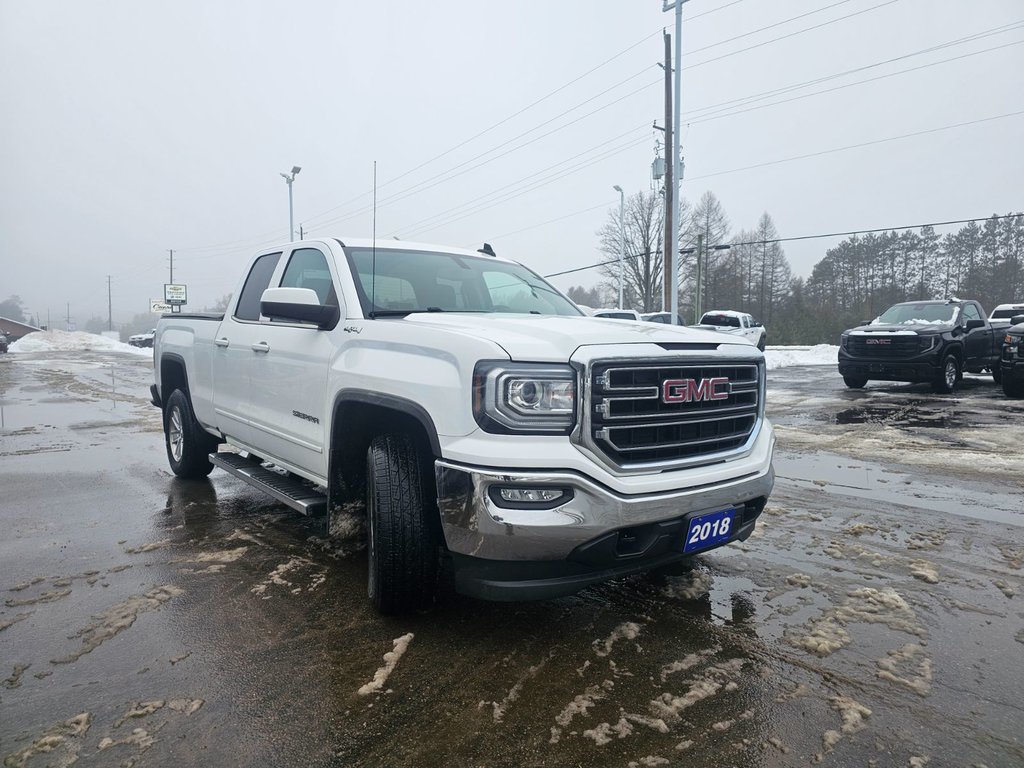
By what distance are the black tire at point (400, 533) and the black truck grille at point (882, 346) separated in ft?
39.6

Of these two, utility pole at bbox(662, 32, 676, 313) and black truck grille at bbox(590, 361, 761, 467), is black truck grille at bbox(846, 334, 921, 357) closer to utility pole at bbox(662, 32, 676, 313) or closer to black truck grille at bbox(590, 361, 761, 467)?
utility pole at bbox(662, 32, 676, 313)

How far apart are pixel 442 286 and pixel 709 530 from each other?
2.18 meters

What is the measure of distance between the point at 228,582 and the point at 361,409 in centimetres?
128

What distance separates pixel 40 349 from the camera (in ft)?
131

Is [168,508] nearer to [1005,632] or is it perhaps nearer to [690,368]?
[690,368]

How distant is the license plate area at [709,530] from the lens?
2852mm

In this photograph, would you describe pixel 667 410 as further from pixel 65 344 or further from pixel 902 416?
pixel 65 344

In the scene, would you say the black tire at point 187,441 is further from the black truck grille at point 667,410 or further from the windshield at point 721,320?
the windshield at point 721,320

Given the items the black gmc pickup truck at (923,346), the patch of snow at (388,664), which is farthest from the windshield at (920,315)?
the patch of snow at (388,664)

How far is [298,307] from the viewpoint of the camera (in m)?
3.57

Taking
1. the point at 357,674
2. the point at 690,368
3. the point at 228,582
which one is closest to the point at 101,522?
the point at 228,582

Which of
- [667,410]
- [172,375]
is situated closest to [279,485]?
[667,410]

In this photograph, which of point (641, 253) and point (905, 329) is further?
point (641, 253)

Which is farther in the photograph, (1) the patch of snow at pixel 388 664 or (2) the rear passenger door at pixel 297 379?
(2) the rear passenger door at pixel 297 379
